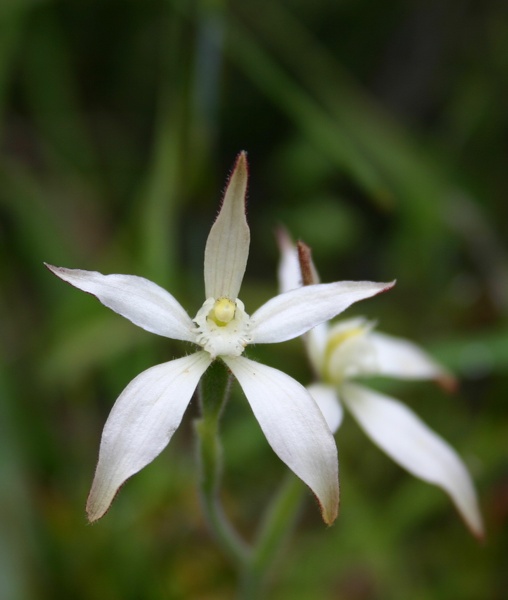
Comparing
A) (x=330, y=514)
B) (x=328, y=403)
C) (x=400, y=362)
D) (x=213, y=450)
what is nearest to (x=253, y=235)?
(x=400, y=362)

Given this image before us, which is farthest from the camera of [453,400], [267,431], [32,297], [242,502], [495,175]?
[495,175]

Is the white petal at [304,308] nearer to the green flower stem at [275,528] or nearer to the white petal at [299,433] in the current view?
the white petal at [299,433]

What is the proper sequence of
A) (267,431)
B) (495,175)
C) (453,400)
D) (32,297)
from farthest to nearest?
(495,175) → (32,297) → (453,400) → (267,431)

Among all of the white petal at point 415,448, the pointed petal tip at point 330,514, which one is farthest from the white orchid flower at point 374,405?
the pointed petal tip at point 330,514

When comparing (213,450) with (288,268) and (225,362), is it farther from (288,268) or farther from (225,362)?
(288,268)

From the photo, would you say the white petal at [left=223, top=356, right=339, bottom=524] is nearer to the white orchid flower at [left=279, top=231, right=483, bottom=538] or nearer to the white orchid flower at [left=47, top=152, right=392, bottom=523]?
the white orchid flower at [left=47, top=152, right=392, bottom=523]

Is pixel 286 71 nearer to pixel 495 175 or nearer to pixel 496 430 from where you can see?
pixel 495 175

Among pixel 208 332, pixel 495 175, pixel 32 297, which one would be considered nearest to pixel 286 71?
pixel 495 175
